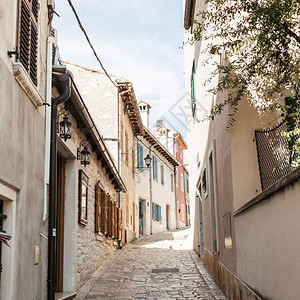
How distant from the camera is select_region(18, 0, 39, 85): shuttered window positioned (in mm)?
5578

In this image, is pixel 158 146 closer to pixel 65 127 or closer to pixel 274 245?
pixel 65 127

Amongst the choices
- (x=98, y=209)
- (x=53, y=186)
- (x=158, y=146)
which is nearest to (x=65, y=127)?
(x=53, y=186)

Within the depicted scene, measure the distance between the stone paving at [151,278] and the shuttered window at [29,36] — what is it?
4.13 m

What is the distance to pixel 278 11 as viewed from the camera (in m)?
5.03

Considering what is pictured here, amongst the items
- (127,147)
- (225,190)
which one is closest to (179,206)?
(127,147)

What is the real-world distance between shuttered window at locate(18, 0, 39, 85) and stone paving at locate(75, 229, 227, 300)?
413cm

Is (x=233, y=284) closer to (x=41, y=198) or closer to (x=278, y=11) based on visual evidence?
(x=41, y=198)

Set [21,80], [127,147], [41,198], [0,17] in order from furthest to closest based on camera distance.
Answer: [127,147] → [41,198] → [21,80] → [0,17]

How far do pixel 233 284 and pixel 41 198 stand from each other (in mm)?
2933

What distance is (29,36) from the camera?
19.0 ft

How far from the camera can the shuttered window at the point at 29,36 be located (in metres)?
5.58

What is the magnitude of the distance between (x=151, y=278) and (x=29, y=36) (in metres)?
6.24

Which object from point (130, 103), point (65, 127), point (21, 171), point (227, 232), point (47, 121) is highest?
point (130, 103)

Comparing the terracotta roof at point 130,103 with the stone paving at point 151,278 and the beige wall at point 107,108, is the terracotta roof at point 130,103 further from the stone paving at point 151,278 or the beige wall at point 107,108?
the stone paving at point 151,278
